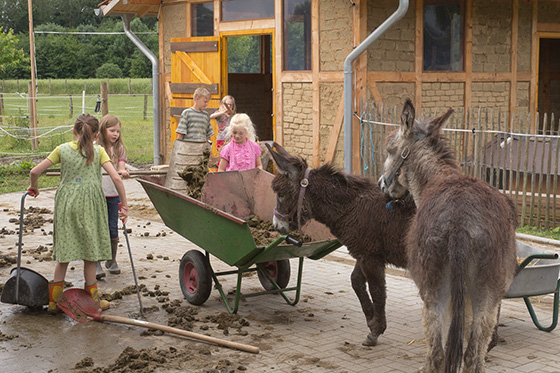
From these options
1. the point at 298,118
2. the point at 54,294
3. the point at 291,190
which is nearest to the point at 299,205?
the point at 291,190

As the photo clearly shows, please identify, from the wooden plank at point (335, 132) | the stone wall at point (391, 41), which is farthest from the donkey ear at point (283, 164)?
the stone wall at point (391, 41)

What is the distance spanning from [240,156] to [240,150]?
0.07m

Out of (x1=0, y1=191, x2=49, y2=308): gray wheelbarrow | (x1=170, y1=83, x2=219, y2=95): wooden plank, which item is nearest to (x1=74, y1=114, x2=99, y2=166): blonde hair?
(x1=0, y1=191, x2=49, y2=308): gray wheelbarrow

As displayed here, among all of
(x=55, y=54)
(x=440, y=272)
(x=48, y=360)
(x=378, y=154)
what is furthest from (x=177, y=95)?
(x=55, y=54)

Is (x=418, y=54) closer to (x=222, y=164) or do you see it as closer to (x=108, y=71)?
(x=222, y=164)

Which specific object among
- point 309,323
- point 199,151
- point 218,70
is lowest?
point 309,323

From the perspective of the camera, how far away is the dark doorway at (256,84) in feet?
57.5

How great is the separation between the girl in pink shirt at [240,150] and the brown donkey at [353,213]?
6.40 feet

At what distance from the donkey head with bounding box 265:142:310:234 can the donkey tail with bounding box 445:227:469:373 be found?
1.80 meters

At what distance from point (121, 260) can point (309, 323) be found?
322cm

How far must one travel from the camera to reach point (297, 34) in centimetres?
1212

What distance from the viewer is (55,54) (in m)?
57.2

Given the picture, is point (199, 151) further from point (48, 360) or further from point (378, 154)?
point (378, 154)

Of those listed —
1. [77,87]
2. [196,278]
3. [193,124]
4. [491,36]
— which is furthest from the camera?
[77,87]
